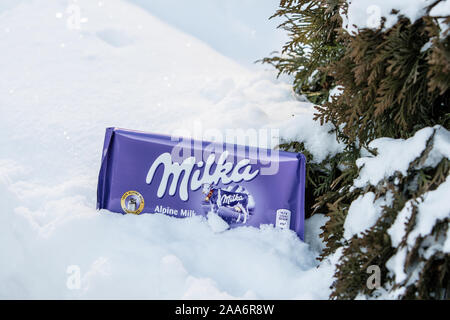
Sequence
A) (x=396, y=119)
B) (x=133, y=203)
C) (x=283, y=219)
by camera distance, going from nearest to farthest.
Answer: (x=396, y=119), (x=283, y=219), (x=133, y=203)

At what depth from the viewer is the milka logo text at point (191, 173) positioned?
2.14 m

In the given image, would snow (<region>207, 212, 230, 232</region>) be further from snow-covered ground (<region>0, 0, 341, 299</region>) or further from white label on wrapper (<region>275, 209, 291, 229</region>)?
white label on wrapper (<region>275, 209, 291, 229</region>)

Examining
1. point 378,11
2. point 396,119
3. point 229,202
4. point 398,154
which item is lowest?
point 229,202

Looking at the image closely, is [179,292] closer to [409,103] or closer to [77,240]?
[77,240]

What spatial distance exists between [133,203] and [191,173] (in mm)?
353

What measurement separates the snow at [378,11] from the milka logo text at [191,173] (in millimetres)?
883

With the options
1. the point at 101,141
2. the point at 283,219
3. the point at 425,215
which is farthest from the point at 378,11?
the point at 101,141

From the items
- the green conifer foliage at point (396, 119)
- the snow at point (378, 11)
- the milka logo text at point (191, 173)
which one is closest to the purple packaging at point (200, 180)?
the milka logo text at point (191, 173)

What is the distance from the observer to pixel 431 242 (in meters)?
1.51

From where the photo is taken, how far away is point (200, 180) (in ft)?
7.09

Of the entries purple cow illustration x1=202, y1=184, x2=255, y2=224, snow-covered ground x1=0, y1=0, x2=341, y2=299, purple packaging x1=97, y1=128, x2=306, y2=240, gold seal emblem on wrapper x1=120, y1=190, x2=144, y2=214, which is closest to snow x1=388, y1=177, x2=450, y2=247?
snow-covered ground x1=0, y1=0, x2=341, y2=299

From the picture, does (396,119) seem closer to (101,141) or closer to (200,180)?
(200,180)

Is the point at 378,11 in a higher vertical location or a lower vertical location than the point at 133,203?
higher

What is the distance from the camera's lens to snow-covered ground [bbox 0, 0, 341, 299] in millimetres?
1829
